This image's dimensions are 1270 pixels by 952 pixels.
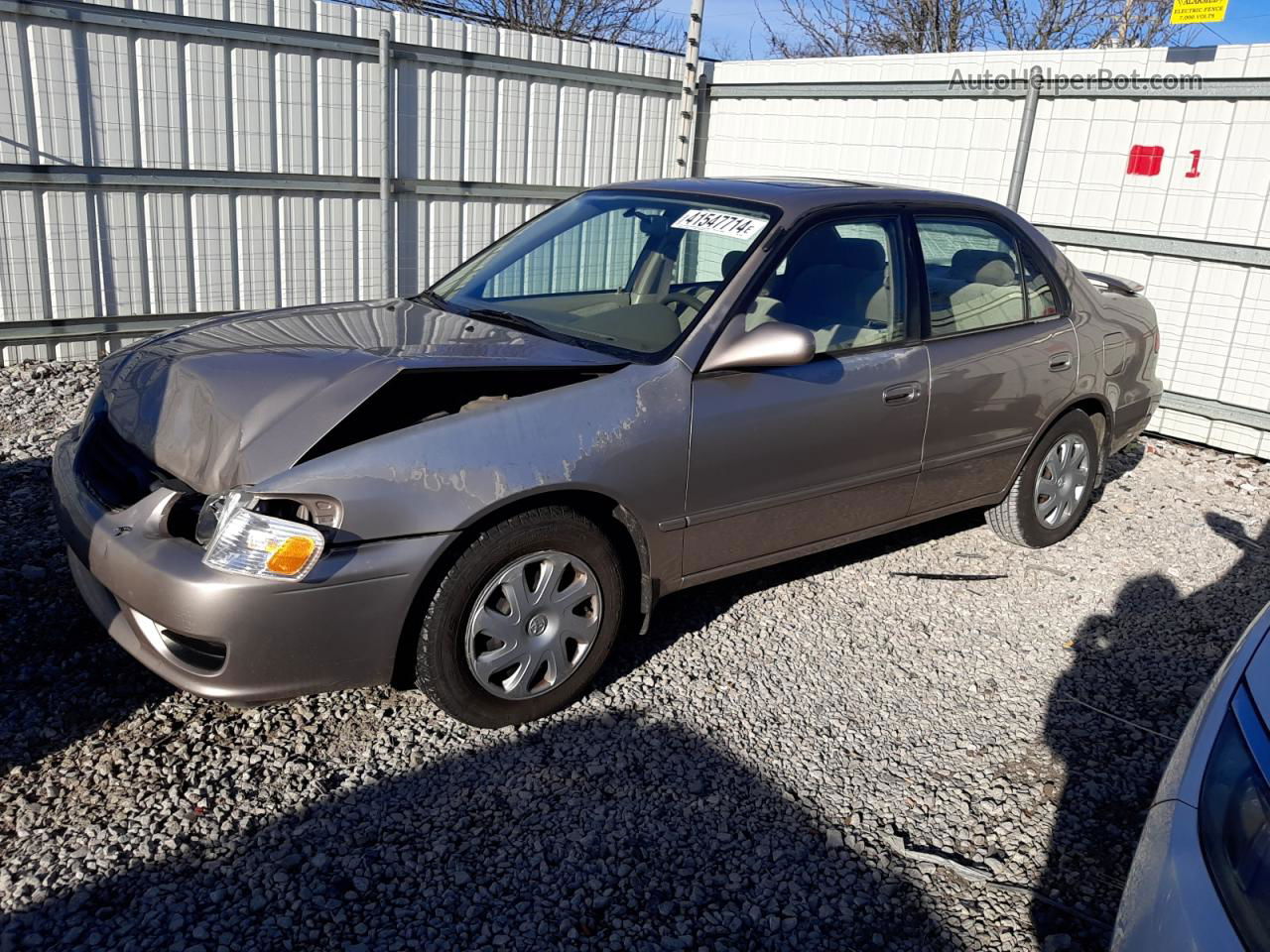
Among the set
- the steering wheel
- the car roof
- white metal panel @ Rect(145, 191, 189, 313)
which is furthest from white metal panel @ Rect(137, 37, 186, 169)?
the steering wheel

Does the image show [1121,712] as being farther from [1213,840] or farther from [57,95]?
[57,95]

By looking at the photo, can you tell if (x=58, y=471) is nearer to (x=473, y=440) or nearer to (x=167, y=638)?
(x=167, y=638)

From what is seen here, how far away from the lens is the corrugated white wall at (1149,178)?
265 inches

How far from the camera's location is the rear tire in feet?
16.4

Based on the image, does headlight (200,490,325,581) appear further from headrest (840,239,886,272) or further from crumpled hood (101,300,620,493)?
headrest (840,239,886,272)

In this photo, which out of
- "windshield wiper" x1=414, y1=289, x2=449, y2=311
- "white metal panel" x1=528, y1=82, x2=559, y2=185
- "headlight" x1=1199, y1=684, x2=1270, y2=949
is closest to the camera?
"headlight" x1=1199, y1=684, x2=1270, y2=949

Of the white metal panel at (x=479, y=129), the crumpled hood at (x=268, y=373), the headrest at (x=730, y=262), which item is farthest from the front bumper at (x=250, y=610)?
the white metal panel at (x=479, y=129)

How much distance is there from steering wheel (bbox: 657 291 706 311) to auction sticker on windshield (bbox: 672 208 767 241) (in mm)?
274

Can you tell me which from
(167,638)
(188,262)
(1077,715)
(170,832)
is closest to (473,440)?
(167,638)

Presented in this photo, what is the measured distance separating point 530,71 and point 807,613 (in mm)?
6029

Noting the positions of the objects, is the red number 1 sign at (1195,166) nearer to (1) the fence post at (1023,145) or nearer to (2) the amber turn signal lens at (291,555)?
(1) the fence post at (1023,145)

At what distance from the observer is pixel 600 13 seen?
20.1 meters

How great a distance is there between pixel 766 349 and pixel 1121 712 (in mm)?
1885

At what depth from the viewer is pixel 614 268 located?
4.34 metres
